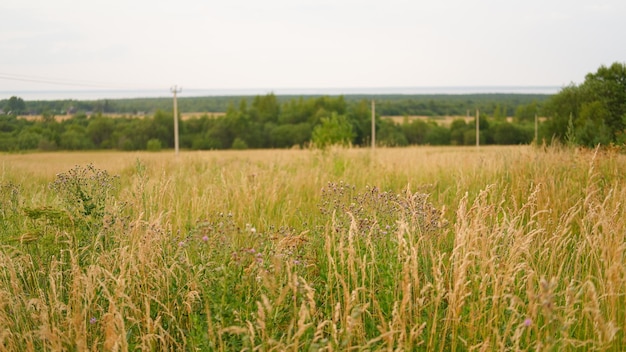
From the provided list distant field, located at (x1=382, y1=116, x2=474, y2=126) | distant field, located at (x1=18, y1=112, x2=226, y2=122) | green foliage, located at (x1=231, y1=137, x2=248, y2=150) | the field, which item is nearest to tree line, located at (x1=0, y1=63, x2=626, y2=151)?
green foliage, located at (x1=231, y1=137, x2=248, y2=150)

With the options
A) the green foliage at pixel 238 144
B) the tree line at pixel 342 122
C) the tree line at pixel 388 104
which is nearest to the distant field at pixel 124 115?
the tree line at pixel 388 104

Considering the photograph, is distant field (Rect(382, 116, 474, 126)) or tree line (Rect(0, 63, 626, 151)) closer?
tree line (Rect(0, 63, 626, 151))

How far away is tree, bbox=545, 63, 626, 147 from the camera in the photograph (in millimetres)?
29589

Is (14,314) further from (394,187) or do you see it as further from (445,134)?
(445,134)

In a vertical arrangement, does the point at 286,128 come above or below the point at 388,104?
below

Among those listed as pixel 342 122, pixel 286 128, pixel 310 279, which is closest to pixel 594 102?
pixel 342 122

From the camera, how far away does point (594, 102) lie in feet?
98.1

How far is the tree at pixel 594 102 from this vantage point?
29589 millimetres

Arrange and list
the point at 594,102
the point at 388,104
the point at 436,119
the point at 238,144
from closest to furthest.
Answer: the point at 594,102 → the point at 238,144 → the point at 436,119 → the point at 388,104

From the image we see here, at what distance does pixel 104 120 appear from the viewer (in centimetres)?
4400

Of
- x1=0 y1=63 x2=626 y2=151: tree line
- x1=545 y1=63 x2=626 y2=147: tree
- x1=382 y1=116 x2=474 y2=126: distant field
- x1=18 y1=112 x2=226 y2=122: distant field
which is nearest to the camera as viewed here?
x1=18 y1=112 x2=226 y2=122: distant field

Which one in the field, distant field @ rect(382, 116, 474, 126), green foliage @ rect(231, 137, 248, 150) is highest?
distant field @ rect(382, 116, 474, 126)

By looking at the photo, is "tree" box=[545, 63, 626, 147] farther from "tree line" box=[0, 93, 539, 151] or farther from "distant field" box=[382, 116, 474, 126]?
"distant field" box=[382, 116, 474, 126]

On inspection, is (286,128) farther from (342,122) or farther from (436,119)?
(436,119)
